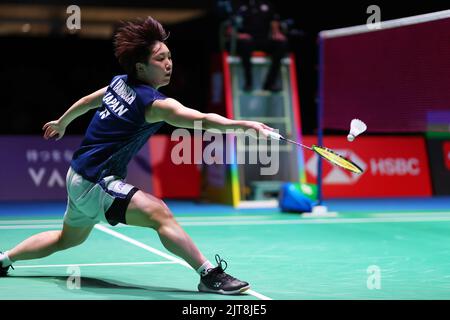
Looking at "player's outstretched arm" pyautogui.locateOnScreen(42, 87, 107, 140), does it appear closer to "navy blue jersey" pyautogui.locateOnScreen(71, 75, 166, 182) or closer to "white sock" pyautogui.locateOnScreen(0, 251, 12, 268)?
"navy blue jersey" pyautogui.locateOnScreen(71, 75, 166, 182)

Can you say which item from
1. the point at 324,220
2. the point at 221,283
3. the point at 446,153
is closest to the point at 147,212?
the point at 221,283

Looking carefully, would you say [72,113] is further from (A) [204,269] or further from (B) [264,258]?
(B) [264,258]

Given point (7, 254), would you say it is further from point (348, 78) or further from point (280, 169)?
point (280, 169)

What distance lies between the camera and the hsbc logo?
14141 mm

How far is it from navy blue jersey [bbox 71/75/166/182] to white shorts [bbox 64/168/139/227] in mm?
55

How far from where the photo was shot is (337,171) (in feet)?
47.1

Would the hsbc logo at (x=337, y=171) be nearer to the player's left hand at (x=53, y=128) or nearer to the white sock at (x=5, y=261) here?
the player's left hand at (x=53, y=128)

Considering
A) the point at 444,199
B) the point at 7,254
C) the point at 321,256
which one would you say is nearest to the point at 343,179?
the point at 444,199

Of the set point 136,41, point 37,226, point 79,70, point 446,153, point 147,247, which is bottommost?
point 147,247

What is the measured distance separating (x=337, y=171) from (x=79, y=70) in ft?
19.6

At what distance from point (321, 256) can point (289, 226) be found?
2525 millimetres

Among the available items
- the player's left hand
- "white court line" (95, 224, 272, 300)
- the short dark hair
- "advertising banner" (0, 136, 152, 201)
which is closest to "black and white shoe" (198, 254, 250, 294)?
"white court line" (95, 224, 272, 300)

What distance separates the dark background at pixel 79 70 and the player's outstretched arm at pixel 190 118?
1149cm
